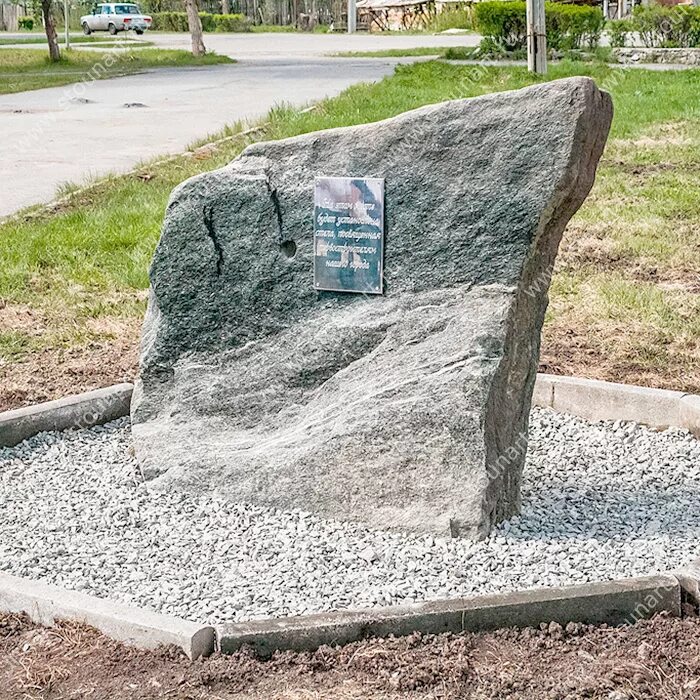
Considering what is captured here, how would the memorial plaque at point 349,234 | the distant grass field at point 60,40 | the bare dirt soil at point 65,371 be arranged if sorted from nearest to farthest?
1. the memorial plaque at point 349,234
2. the bare dirt soil at point 65,371
3. the distant grass field at point 60,40

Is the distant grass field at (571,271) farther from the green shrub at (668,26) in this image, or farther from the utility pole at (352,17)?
the utility pole at (352,17)

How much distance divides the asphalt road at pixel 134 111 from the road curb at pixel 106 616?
279 inches

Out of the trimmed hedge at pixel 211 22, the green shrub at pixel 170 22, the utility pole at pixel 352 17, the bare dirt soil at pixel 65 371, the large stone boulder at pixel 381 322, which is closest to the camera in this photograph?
the large stone boulder at pixel 381 322

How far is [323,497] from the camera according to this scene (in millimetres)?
4691

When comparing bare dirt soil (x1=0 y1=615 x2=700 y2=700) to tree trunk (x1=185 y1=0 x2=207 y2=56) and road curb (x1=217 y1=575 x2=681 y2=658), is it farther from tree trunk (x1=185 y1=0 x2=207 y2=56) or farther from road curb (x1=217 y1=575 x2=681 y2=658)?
tree trunk (x1=185 y1=0 x2=207 y2=56)

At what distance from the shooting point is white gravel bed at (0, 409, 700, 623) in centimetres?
410

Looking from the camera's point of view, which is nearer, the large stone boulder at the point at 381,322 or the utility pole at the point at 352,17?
the large stone boulder at the point at 381,322

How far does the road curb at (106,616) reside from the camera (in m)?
3.70

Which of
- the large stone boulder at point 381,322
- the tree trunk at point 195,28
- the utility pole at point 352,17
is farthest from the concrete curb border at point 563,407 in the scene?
the utility pole at point 352,17

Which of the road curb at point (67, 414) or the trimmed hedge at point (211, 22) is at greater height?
the road curb at point (67, 414)

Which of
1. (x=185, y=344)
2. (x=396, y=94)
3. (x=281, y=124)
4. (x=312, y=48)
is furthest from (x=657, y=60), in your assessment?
(x=185, y=344)

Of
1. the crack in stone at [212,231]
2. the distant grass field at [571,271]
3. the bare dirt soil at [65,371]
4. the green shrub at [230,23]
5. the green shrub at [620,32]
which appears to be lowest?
the green shrub at [230,23]

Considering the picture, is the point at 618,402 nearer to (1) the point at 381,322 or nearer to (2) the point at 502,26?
(1) the point at 381,322

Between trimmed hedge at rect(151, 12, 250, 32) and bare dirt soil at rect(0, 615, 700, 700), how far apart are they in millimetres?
48089
